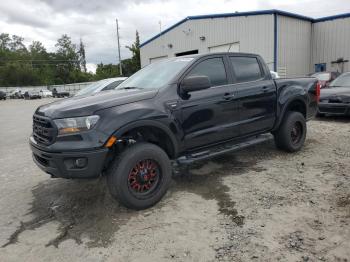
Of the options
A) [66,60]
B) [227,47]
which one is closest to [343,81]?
[227,47]

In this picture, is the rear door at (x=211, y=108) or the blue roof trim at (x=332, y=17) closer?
the rear door at (x=211, y=108)

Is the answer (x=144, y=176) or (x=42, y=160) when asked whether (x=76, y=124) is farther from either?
(x=144, y=176)

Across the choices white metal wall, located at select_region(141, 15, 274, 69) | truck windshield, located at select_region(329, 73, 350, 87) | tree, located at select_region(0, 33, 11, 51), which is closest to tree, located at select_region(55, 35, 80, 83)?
tree, located at select_region(0, 33, 11, 51)

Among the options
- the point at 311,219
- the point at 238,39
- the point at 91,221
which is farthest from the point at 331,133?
the point at 238,39

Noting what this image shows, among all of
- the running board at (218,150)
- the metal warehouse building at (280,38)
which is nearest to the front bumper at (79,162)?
the running board at (218,150)

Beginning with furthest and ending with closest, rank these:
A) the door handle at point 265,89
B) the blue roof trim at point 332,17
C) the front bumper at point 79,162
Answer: the blue roof trim at point 332,17
the door handle at point 265,89
the front bumper at point 79,162

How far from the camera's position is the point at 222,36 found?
20094mm

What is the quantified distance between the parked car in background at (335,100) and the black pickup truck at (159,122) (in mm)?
4478

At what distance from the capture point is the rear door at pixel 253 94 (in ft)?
16.3

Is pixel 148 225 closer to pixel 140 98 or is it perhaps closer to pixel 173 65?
pixel 140 98

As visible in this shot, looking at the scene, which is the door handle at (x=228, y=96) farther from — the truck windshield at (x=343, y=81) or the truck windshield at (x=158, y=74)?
the truck windshield at (x=343, y=81)

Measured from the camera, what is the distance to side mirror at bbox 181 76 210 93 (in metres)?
4.02

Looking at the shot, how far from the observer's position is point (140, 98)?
12.8 feet

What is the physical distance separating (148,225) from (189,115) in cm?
151
